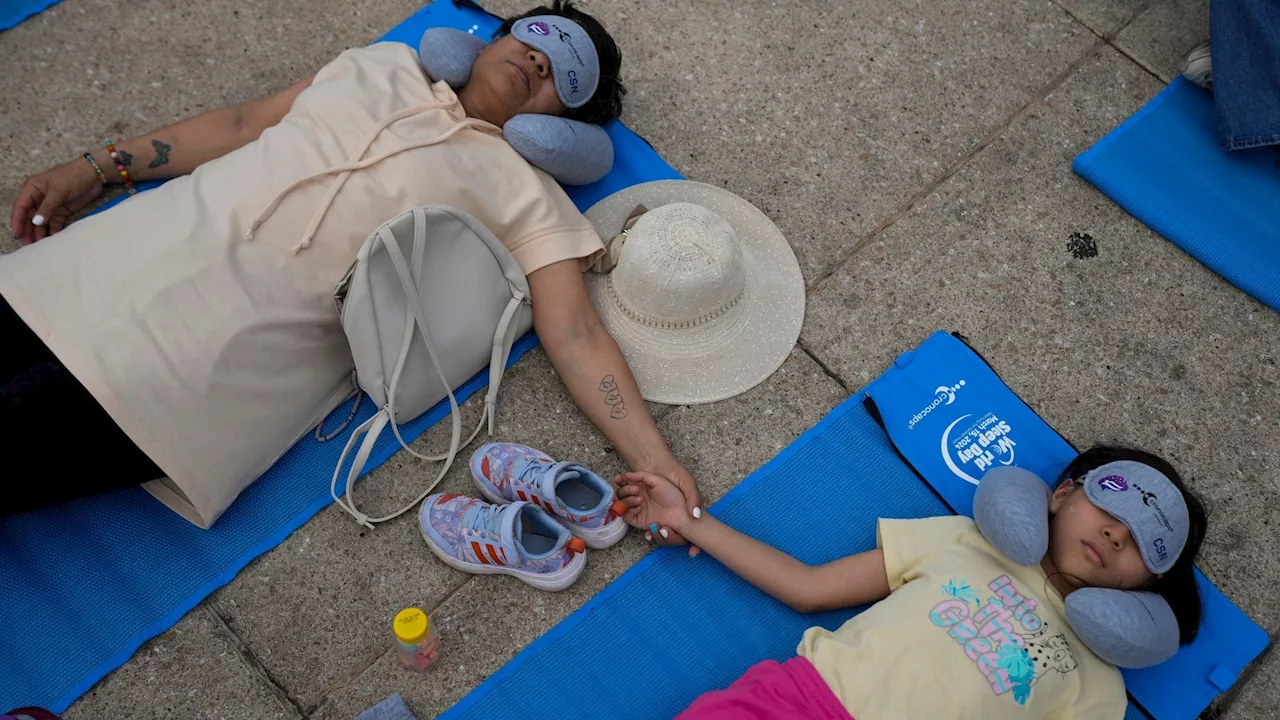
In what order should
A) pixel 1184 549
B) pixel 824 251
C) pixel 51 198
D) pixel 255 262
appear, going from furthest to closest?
1. pixel 824 251
2. pixel 51 198
3. pixel 255 262
4. pixel 1184 549

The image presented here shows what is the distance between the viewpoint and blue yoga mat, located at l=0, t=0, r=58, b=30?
10.3 feet

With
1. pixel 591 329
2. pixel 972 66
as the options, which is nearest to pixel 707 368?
pixel 591 329

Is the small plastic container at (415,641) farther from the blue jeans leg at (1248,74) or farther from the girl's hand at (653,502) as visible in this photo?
the blue jeans leg at (1248,74)

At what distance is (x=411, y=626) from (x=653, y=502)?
69cm

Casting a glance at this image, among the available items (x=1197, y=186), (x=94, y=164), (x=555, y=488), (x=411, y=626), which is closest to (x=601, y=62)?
(x=555, y=488)

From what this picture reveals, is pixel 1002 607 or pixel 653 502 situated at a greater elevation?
pixel 653 502

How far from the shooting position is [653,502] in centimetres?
247

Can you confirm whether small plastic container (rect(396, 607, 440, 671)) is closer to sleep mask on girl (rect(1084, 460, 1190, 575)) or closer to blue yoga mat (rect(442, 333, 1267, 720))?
blue yoga mat (rect(442, 333, 1267, 720))

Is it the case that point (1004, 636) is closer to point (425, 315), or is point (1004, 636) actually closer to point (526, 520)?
point (526, 520)

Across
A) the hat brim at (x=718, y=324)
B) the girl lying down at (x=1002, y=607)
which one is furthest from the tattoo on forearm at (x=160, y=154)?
the girl lying down at (x=1002, y=607)

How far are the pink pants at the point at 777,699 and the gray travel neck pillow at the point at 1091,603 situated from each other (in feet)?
1.78

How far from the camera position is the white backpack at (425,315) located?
2336mm

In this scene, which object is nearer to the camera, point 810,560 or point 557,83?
point 810,560

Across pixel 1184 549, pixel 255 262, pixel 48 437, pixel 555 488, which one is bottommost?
pixel 1184 549
